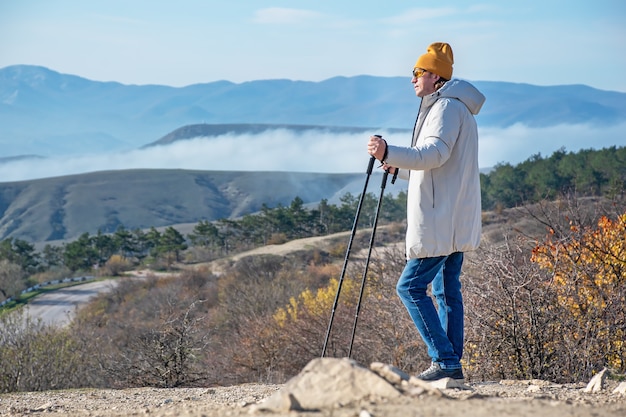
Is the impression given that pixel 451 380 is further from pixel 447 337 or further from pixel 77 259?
pixel 77 259

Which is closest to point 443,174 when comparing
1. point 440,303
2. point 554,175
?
point 440,303

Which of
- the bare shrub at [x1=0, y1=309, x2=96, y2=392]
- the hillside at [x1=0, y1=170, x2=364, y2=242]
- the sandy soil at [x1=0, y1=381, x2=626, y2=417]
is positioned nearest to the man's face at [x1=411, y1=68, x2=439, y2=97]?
the sandy soil at [x1=0, y1=381, x2=626, y2=417]

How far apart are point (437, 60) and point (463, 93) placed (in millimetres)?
282

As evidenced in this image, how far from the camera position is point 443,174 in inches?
233

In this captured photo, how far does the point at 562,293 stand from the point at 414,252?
4542mm

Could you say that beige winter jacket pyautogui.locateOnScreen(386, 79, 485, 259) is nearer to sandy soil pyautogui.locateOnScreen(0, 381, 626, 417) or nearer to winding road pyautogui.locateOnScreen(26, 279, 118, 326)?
sandy soil pyautogui.locateOnScreen(0, 381, 626, 417)

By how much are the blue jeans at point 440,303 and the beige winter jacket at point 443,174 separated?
0.14 meters

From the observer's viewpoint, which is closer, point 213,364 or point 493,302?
point 493,302

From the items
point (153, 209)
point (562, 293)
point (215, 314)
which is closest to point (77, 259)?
point (215, 314)

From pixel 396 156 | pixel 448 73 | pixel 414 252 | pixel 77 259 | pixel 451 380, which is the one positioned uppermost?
pixel 448 73

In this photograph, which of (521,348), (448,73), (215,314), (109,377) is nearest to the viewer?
(448,73)

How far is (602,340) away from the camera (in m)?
9.16

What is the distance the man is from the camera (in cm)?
578

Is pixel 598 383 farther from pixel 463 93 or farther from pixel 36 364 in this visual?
pixel 36 364
